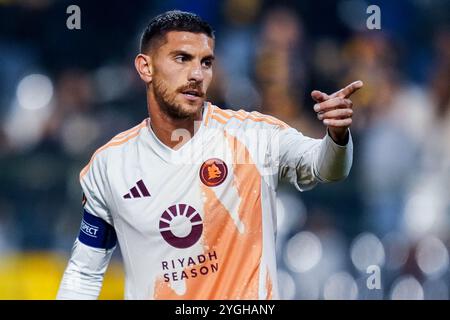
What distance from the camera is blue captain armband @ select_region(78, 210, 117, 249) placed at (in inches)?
178

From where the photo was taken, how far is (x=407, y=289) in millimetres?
7500

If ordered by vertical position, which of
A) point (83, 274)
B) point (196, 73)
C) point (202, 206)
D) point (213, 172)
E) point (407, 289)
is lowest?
point (407, 289)

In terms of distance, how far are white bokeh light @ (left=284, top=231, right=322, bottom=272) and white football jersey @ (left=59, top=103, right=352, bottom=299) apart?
10.3 feet

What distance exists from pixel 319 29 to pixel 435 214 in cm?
213

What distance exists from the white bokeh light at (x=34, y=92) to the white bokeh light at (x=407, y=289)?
3604 mm

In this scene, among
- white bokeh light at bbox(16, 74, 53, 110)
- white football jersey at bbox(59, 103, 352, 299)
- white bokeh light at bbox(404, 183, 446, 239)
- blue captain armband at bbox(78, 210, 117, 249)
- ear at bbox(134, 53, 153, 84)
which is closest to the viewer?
white football jersey at bbox(59, 103, 352, 299)

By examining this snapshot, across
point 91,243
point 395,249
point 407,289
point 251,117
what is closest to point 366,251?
point 395,249

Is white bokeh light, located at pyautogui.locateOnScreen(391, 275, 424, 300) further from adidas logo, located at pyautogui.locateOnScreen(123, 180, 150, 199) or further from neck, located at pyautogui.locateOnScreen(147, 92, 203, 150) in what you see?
adidas logo, located at pyautogui.locateOnScreen(123, 180, 150, 199)

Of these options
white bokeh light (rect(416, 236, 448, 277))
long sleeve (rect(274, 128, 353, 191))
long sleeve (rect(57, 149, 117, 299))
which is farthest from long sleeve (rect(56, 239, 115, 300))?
white bokeh light (rect(416, 236, 448, 277))

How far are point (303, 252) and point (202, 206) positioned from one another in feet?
11.1

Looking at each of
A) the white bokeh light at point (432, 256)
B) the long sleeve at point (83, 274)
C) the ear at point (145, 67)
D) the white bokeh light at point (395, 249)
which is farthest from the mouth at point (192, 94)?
the white bokeh light at point (432, 256)

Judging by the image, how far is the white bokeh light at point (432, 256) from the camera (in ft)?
24.9

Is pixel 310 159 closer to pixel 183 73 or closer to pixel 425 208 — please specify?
pixel 183 73

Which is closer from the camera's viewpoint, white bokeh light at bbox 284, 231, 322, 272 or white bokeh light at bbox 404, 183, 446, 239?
white bokeh light at bbox 284, 231, 322, 272
